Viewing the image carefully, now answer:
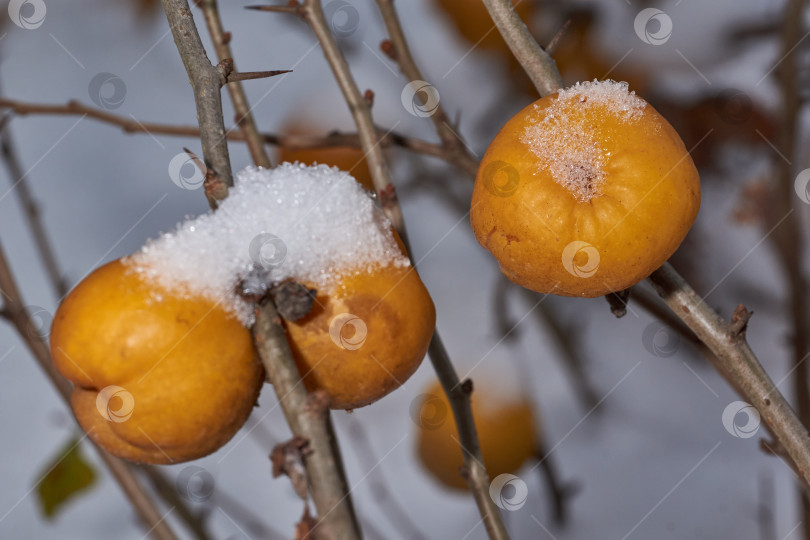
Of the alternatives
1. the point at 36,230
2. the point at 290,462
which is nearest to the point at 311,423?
the point at 290,462

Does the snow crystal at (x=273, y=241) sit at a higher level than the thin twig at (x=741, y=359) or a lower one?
higher

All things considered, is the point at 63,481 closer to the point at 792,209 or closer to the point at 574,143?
the point at 574,143

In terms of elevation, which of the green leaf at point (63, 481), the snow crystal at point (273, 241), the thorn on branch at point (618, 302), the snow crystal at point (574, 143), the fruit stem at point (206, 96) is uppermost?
the green leaf at point (63, 481)

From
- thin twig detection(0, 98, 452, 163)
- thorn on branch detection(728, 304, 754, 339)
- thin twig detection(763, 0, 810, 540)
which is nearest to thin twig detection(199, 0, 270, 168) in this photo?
thin twig detection(0, 98, 452, 163)

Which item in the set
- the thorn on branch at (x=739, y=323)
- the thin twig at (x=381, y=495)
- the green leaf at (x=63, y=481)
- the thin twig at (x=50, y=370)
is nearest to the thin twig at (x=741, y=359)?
the thorn on branch at (x=739, y=323)

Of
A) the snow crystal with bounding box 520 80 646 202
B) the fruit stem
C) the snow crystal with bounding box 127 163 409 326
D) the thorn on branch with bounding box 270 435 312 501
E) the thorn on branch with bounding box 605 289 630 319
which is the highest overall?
the fruit stem

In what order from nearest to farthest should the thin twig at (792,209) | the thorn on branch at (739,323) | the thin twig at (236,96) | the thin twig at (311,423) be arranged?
1. the thin twig at (311,423)
2. the thorn on branch at (739,323)
3. the thin twig at (236,96)
4. the thin twig at (792,209)

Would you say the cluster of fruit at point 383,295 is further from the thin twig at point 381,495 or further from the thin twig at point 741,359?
the thin twig at point 381,495

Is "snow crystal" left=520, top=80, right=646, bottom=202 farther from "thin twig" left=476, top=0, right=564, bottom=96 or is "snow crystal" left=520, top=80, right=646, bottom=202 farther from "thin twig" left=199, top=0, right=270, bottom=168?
"thin twig" left=199, top=0, right=270, bottom=168
